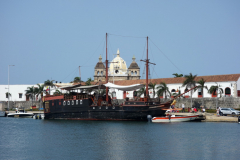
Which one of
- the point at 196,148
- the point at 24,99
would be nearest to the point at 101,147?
the point at 196,148

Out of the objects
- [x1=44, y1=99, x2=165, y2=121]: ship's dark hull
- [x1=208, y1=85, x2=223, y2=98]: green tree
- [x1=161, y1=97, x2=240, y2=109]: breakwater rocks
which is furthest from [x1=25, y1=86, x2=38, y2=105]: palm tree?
[x1=208, y1=85, x2=223, y2=98]: green tree

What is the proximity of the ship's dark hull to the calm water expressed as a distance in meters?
6.30

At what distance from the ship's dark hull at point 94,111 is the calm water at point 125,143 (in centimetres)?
630

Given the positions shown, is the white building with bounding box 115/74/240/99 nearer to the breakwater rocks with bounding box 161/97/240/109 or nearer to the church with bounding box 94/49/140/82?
the breakwater rocks with bounding box 161/97/240/109

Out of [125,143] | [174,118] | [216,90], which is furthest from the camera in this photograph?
[216,90]

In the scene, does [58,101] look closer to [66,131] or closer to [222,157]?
[66,131]

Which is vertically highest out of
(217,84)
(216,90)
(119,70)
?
(119,70)

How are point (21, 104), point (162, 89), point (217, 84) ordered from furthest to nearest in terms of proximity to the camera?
point (21, 104) < point (162, 89) < point (217, 84)

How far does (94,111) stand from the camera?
56.1m

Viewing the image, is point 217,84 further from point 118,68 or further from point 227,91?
point 118,68

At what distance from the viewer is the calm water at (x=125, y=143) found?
2869 cm

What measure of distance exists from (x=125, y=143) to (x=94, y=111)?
2276 centimetres

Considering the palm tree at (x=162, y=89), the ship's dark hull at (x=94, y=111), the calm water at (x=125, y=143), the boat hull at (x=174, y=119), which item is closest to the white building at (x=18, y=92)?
the ship's dark hull at (x=94, y=111)

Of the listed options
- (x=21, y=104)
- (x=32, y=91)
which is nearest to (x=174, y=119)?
(x=32, y=91)
